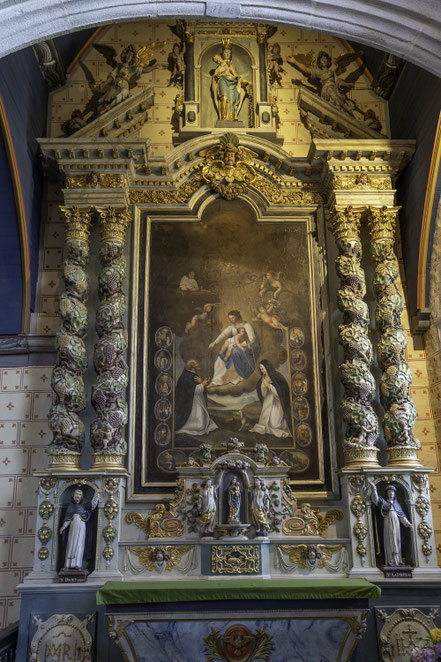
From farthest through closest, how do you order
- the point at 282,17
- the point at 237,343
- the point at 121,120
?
the point at 121,120, the point at 237,343, the point at 282,17

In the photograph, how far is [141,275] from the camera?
9812 millimetres

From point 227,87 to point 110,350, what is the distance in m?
4.47

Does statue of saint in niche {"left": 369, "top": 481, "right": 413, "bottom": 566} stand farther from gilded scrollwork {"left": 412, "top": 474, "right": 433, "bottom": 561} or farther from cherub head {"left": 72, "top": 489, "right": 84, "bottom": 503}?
cherub head {"left": 72, "top": 489, "right": 84, "bottom": 503}

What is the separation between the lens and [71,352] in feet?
29.4

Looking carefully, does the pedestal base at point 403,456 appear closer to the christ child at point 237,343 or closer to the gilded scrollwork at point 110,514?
the christ child at point 237,343

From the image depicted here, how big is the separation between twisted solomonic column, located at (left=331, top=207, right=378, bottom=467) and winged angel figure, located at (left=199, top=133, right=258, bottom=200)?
4.64 feet

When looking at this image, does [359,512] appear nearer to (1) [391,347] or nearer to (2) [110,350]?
(1) [391,347]

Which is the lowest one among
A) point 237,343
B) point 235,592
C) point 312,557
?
point 235,592

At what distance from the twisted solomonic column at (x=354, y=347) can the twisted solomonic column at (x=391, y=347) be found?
182 mm

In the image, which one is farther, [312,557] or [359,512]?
[359,512]

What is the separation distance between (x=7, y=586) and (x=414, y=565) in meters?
5.07

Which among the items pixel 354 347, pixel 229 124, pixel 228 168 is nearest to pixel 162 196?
pixel 228 168

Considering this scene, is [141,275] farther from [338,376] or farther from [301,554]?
[301,554]

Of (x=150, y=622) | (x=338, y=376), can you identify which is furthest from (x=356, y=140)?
(x=150, y=622)
